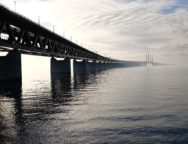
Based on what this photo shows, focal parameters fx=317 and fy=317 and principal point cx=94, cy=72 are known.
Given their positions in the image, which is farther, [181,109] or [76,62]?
[76,62]

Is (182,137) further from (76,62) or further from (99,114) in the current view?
(76,62)

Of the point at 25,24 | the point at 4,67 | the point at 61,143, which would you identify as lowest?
the point at 61,143

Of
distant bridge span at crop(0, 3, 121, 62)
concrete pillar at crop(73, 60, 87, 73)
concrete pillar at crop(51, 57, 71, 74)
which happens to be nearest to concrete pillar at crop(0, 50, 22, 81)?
distant bridge span at crop(0, 3, 121, 62)

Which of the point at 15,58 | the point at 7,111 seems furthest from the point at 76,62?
the point at 7,111

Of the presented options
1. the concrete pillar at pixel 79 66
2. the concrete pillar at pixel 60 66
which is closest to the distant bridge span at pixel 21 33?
the concrete pillar at pixel 60 66

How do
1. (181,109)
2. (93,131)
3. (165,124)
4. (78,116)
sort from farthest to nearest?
(181,109), (78,116), (165,124), (93,131)

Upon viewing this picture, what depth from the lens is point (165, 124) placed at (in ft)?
76.5

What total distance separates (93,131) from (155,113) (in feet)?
28.9

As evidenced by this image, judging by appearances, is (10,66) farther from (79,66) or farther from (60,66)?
(79,66)

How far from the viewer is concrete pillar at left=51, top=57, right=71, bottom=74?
443 feet

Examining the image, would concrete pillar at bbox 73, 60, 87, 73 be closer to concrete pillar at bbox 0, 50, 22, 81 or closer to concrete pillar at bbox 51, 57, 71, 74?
concrete pillar at bbox 51, 57, 71, 74

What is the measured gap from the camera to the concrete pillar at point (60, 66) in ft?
443

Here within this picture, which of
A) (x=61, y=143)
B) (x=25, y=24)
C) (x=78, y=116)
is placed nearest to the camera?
(x=61, y=143)

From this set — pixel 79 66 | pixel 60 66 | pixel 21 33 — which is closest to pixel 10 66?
pixel 21 33
